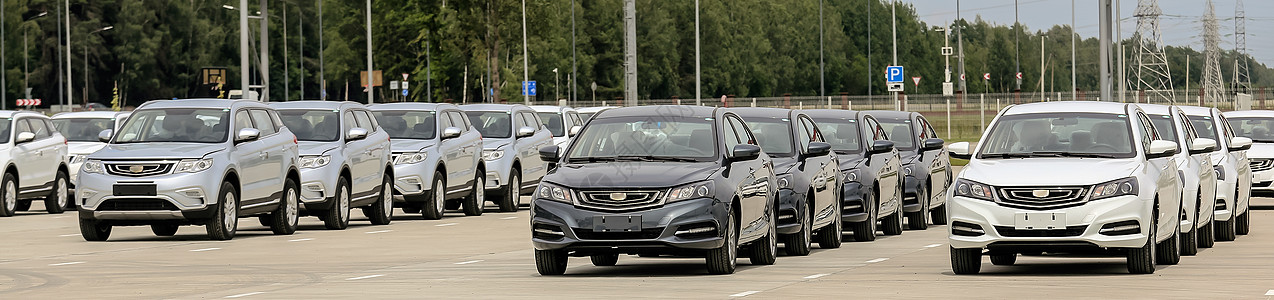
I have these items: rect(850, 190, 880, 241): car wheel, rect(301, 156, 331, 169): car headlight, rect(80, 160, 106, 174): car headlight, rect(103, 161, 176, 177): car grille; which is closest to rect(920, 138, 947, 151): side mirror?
rect(850, 190, 880, 241): car wheel

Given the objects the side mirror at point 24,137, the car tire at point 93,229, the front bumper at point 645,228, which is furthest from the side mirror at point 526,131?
the front bumper at point 645,228

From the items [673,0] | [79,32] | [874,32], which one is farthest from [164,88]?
[874,32]

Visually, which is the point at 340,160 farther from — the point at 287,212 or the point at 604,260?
the point at 604,260

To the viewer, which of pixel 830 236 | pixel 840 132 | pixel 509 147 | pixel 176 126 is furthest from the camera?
pixel 509 147

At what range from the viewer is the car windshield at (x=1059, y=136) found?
16.2 m

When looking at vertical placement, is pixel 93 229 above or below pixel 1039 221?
below

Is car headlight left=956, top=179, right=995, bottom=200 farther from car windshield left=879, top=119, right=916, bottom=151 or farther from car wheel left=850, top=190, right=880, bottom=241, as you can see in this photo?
car windshield left=879, top=119, right=916, bottom=151

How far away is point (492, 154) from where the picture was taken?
30031mm

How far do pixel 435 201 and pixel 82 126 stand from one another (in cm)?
907

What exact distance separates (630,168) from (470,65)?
96308 millimetres

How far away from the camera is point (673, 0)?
14288cm

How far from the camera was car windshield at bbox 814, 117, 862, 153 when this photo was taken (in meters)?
22.7

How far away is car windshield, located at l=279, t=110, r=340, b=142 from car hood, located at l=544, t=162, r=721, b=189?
32.8 feet

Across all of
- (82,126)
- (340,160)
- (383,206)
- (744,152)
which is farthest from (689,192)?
(82,126)
